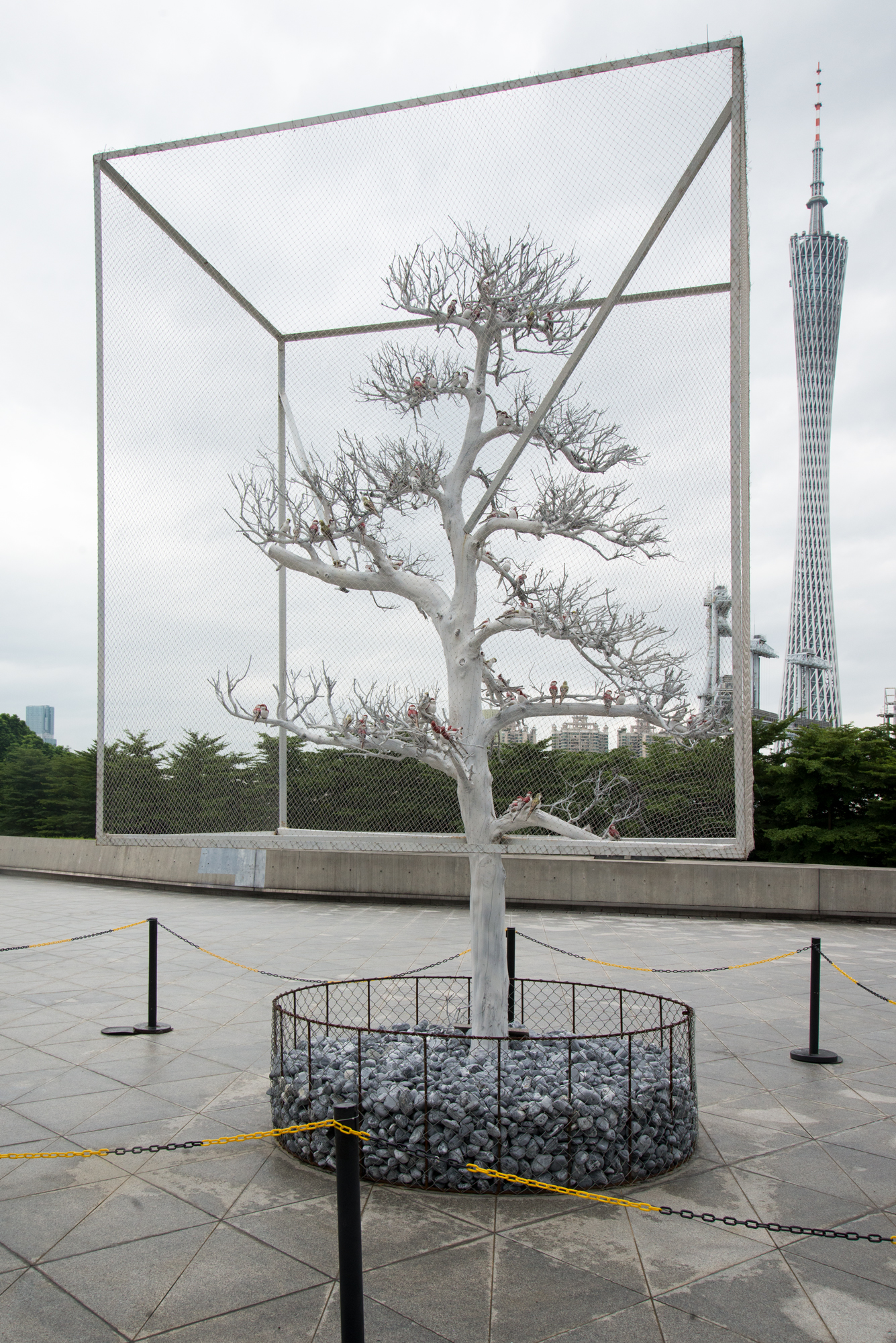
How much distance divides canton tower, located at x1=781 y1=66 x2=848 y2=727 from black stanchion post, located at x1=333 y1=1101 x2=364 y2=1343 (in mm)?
84827

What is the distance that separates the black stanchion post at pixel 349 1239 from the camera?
2.92m

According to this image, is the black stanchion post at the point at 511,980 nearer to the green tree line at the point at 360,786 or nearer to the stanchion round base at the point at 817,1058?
the green tree line at the point at 360,786

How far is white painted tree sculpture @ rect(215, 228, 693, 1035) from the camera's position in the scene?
539 centimetres

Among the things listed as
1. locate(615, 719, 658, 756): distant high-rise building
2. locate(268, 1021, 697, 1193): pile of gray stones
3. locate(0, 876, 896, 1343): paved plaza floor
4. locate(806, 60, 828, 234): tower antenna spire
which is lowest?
locate(0, 876, 896, 1343): paved plaza floor

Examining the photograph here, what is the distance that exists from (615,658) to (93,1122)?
3816 millimetres

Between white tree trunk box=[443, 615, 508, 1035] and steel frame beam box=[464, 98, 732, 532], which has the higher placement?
steel frame beam box=[464, 98, 732, 532]

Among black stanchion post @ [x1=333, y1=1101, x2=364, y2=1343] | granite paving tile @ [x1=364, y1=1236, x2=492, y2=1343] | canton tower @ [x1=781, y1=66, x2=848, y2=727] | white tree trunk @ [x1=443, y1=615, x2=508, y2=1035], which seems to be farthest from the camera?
canton tower @ [x1=781, y1=66, x2=848, y2=727]

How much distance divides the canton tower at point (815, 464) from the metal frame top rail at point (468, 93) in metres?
81.6

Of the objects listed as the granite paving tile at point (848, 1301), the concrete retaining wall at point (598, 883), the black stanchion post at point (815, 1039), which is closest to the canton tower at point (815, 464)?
the concrete retaining wall at point (598, 883)

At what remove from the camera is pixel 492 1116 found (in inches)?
183

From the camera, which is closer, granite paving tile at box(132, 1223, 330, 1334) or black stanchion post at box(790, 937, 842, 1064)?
granite paving tile at box(132, 1223, 330, 1334)

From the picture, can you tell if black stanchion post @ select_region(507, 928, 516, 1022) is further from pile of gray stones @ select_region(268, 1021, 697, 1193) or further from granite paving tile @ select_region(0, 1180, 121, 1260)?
granite paving tile @ select_region(0, 1180, 121, 1260)

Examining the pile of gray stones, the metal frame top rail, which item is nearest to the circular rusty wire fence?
the pile of gray stones

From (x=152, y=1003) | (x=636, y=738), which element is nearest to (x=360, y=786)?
(x=152, y=1003)
